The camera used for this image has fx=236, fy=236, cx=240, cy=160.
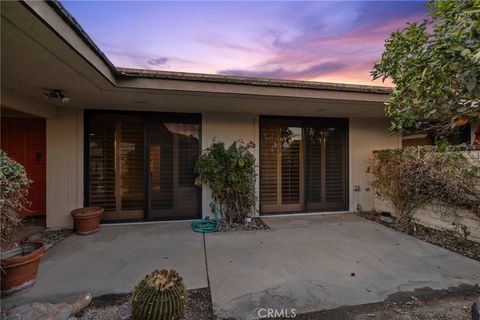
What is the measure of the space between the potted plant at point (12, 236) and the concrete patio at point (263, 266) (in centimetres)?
18

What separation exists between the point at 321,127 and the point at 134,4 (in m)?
4.53

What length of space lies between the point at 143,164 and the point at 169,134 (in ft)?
2.74

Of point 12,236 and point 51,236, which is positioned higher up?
point 12,236

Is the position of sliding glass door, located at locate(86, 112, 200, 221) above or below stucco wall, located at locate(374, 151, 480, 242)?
above

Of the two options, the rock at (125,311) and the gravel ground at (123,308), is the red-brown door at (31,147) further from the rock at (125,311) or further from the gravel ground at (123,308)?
the rock at (125,311)

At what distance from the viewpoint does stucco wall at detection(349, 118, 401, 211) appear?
5.94m

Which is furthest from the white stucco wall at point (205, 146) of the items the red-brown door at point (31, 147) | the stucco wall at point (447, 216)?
the stucco wall at point (447, 216)

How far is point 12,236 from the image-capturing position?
2.31 meters

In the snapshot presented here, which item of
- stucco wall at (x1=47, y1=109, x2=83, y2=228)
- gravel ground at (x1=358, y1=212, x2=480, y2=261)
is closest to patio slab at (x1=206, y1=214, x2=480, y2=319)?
gravel ground at (x1=358, y1=212, x2=480, y2=261)

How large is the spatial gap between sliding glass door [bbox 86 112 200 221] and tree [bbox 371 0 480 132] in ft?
12.7

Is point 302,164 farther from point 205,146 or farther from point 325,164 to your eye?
point 205,146

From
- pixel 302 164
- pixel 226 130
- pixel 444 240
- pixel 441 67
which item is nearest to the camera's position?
pixel 441 67

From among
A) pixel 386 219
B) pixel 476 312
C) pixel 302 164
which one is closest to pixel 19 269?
pixel 476 312

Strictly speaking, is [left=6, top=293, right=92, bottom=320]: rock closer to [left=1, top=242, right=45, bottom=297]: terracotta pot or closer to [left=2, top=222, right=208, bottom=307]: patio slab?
[left=2, top=222, right=208, bottom=307]: patio slab
